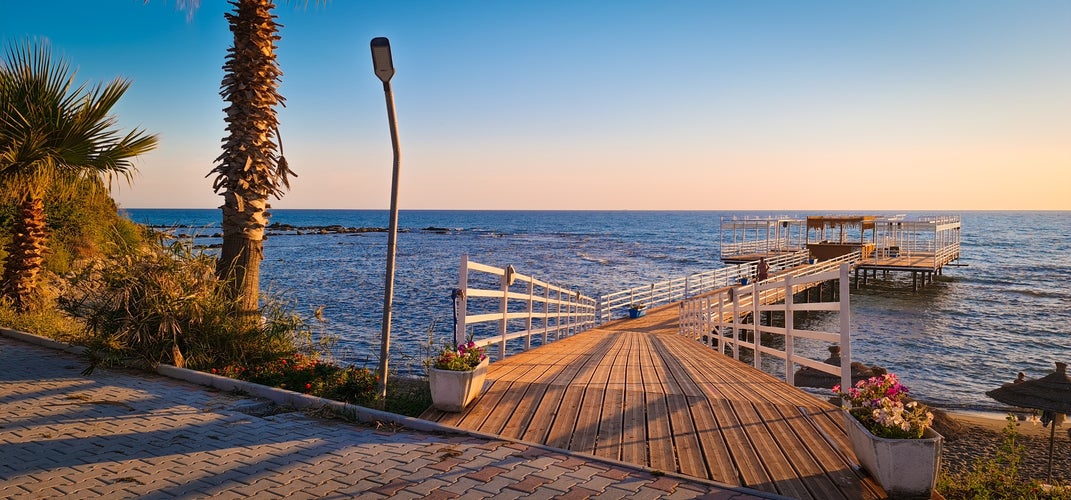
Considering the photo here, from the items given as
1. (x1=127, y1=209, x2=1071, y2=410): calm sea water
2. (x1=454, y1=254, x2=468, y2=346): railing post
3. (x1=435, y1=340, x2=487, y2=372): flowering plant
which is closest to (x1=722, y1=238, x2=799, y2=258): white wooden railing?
(x1=127, y1=209, x2=1071, y2=410): calm sea water

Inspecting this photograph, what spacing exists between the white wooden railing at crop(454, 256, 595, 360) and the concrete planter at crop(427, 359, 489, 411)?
2.76 feet

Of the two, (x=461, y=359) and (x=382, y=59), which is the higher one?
(x=382, y=59)

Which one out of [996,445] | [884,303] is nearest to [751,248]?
[884,303]

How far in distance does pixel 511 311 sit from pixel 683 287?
32.8 feet

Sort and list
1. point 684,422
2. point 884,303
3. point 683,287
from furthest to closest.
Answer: point 683,287, point 884,303, point 684,422

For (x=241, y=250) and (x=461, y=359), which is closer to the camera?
(x=461, y=359)

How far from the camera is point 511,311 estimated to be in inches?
1113

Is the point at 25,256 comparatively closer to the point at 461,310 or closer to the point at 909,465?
the point at 461,310

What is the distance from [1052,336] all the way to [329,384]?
27.5 m

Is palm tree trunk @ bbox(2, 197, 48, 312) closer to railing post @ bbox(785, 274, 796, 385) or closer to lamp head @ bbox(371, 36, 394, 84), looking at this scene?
lamp head @ bbox(371, 36, 394, 84)

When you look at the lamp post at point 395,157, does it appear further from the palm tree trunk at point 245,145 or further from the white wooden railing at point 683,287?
the white wooden railing at point 683,287

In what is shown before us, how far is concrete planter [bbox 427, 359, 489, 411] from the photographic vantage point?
5.53 m

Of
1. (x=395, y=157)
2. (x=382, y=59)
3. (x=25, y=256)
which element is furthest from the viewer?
(x=25, y=256)

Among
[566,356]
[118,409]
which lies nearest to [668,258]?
[566,356]
